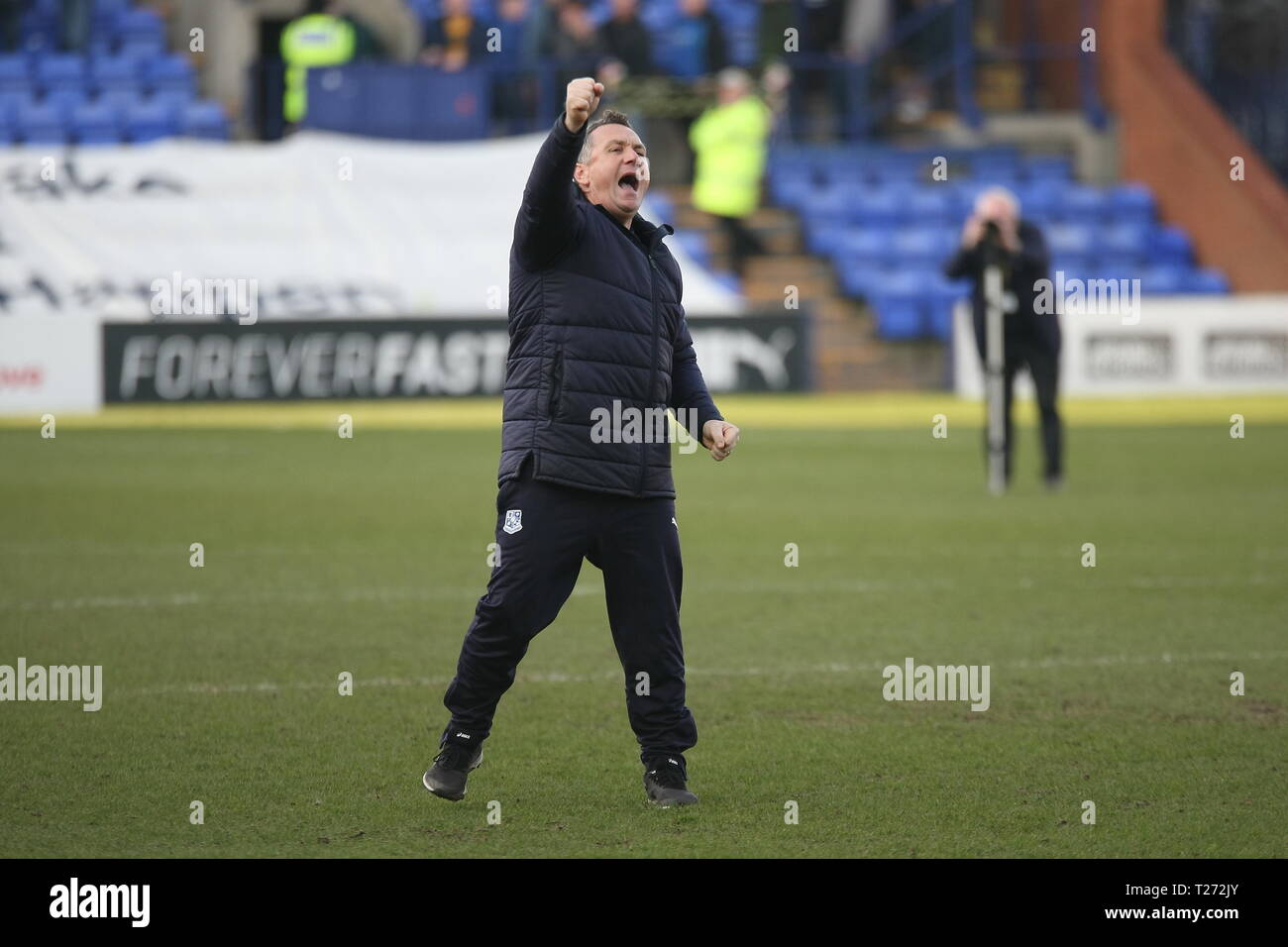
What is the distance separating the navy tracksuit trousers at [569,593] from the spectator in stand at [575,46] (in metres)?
24.0

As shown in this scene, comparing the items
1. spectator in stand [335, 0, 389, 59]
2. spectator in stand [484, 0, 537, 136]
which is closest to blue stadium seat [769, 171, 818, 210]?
spectator in stand [484, 0, 537, 136]

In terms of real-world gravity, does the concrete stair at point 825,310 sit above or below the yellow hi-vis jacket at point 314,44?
below

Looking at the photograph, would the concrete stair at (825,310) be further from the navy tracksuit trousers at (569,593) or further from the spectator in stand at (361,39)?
the navy tracksuit trousers at (569,593)

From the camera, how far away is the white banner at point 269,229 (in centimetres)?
2561

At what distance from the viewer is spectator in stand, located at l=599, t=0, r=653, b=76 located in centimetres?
2933

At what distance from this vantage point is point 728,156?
92.5 ft

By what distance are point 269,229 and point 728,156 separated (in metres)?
6.38

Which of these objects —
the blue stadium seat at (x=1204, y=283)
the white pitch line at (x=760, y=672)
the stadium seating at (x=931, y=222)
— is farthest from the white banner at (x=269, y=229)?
the white pitch line at (x=760, y=672)

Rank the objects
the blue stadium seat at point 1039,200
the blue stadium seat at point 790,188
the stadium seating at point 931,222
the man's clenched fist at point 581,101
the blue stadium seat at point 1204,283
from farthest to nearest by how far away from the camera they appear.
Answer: the blue stadium seat at point 1039,200 < the blue stadium seat at point 790,188 < the blue stadium seat at point 1204,283 < the stadium seating at point 931,222 < the man's clenched fist at point 581,101

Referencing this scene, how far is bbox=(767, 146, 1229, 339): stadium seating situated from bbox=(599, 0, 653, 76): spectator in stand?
257cm

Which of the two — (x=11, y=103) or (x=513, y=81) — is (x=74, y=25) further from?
(x=513, y=81)

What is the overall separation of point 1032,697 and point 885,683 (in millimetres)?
622

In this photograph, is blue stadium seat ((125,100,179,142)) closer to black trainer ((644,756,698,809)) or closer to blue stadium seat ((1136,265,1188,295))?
blue stadium seat ((1136,265,1188,295))

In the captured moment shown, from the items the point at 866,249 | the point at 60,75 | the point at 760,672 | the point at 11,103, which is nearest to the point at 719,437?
the point at 760,672
